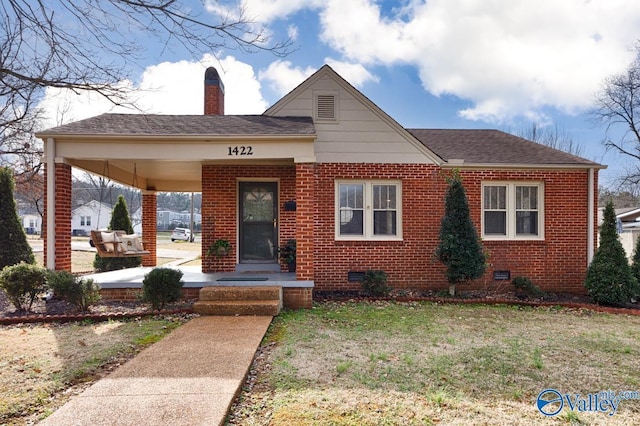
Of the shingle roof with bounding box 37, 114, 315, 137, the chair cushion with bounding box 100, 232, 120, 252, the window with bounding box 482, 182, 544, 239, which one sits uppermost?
the shingle roof with bounding box 37, 114, 315, 137

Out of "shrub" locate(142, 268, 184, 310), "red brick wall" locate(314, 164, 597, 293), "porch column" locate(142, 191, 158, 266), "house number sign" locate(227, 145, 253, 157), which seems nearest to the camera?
"shrub" locate(142, 268, 184, 310)

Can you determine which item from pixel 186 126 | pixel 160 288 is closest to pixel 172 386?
pixel 160 288

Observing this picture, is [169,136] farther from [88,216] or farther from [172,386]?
[88,216]

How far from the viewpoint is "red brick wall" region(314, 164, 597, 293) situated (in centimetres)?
874

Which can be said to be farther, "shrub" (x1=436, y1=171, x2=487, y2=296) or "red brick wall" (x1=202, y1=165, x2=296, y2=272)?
"red brick wall" (x1=202, y1=165, x2=296, y2=272)

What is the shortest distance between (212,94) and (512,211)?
854 centimetres

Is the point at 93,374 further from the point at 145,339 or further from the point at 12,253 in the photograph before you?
the point at 12,253

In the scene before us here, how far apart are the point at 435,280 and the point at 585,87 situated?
18008 millimetres

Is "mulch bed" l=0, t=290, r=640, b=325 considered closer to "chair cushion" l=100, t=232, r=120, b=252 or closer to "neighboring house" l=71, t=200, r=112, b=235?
"chair cushion" l=100, t=232, r=120, b=252

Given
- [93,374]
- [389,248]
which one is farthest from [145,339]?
[389,248]

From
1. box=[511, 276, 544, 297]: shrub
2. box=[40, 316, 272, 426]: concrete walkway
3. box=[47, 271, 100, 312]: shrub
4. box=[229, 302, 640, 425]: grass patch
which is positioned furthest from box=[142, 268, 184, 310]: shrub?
box=[511, 276, 544, 297]: shrub

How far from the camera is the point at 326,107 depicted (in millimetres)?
8836

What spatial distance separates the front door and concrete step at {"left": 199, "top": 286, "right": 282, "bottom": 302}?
2.56 metres

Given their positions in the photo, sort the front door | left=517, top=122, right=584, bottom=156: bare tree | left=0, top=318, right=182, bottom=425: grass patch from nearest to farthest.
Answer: left=0, top=318, right=182, bottom=425: grass patch < the front door < left=517, top=122, right=584, bottom=156: bare tree
